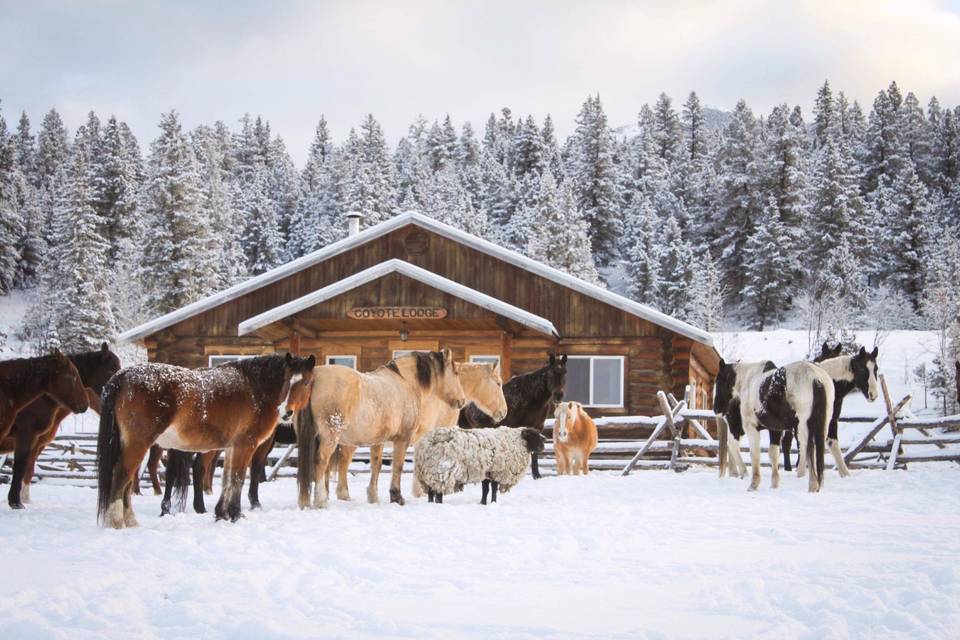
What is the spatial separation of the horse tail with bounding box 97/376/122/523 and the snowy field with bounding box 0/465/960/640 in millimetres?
406

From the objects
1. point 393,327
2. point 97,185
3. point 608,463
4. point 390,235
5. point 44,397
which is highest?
point 97,185

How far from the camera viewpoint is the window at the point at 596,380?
22.9 metres

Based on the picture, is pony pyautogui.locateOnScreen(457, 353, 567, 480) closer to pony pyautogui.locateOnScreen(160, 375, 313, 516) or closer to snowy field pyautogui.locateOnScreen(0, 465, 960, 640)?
snowy field pyautogui.locateOnScreen(0, 465, 960, 640)

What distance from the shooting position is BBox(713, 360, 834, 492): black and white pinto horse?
38.9 feet

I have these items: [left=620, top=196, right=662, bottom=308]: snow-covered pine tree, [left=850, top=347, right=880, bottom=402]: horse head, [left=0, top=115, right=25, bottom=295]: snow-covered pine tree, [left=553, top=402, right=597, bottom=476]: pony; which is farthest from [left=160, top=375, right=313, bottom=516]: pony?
[left=0, top=115, right=25, bottom=295]: snow-covered pine tree

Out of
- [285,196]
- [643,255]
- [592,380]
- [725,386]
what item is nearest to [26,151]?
[285,196]

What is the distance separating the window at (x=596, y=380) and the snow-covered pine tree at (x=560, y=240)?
33.0m

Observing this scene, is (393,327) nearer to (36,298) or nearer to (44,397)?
(44,397)

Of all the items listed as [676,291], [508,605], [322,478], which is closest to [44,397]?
[322,478]

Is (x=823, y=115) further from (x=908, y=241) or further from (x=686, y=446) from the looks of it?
(x=686, y=446)

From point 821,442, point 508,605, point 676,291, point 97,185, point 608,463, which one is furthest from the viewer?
point 97,185

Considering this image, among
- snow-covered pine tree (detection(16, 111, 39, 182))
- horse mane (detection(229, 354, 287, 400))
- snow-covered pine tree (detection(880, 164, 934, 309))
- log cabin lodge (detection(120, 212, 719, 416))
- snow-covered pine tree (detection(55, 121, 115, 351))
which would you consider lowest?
horse mane (detection(229, 354, 287, 400))

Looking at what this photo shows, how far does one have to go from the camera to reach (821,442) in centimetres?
1198

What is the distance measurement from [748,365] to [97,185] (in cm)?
7348
